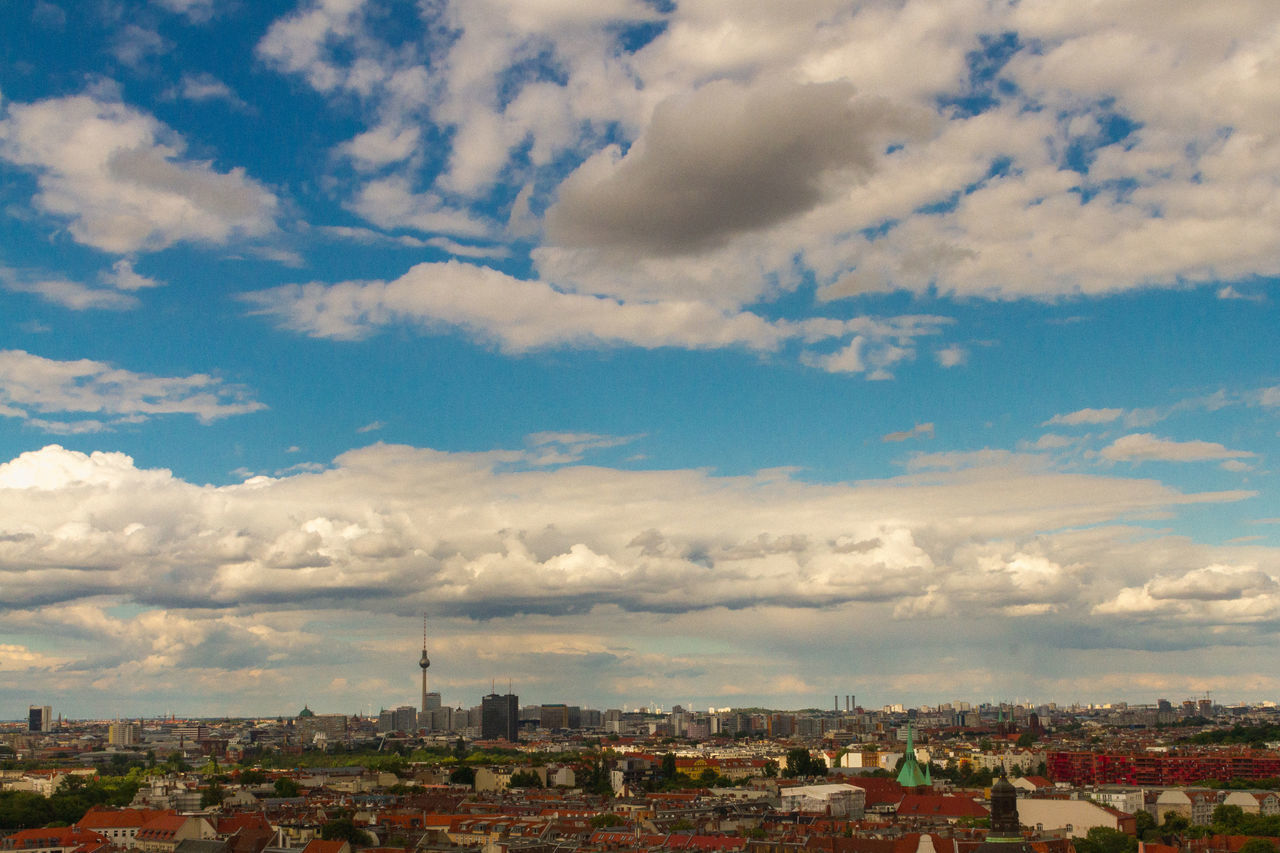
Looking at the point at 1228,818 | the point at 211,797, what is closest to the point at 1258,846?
the point at 1228,818


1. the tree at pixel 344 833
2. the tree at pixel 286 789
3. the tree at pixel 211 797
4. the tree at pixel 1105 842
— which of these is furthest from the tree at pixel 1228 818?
the tree at pixel 211 797

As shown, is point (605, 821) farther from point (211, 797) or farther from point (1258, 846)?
point (1258, 846)

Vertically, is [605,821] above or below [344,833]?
below

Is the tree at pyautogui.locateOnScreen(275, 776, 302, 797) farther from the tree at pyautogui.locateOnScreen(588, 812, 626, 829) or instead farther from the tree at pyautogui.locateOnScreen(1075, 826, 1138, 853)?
the tree at pyautogui.locateOnScreen(1075, 826, 1138, 853)

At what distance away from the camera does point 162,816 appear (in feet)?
427

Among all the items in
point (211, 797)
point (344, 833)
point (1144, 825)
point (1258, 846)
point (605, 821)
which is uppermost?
point (211, 797)

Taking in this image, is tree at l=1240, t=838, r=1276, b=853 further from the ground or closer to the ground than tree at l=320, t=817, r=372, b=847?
closer to the ground

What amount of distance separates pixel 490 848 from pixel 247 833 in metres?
21.2

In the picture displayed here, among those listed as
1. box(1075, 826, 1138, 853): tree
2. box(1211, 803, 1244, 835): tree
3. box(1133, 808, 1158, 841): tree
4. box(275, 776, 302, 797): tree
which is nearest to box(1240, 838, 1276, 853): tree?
box(1075, 826, 1138, 853): tree

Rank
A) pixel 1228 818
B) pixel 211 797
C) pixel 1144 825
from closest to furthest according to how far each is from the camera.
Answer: pixel 1228 818 < pixel 1144 825 < pixel 211 797

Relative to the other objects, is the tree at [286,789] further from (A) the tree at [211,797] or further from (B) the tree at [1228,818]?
(B) the tree at [1228,818]

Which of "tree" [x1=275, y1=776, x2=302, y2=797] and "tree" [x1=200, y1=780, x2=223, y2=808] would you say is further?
"tree" [x1=275, y1=776, x2=302, y2=797]

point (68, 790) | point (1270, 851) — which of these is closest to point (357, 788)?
point (68, 790)

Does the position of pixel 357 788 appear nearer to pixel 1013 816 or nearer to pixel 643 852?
pixel 643 852
